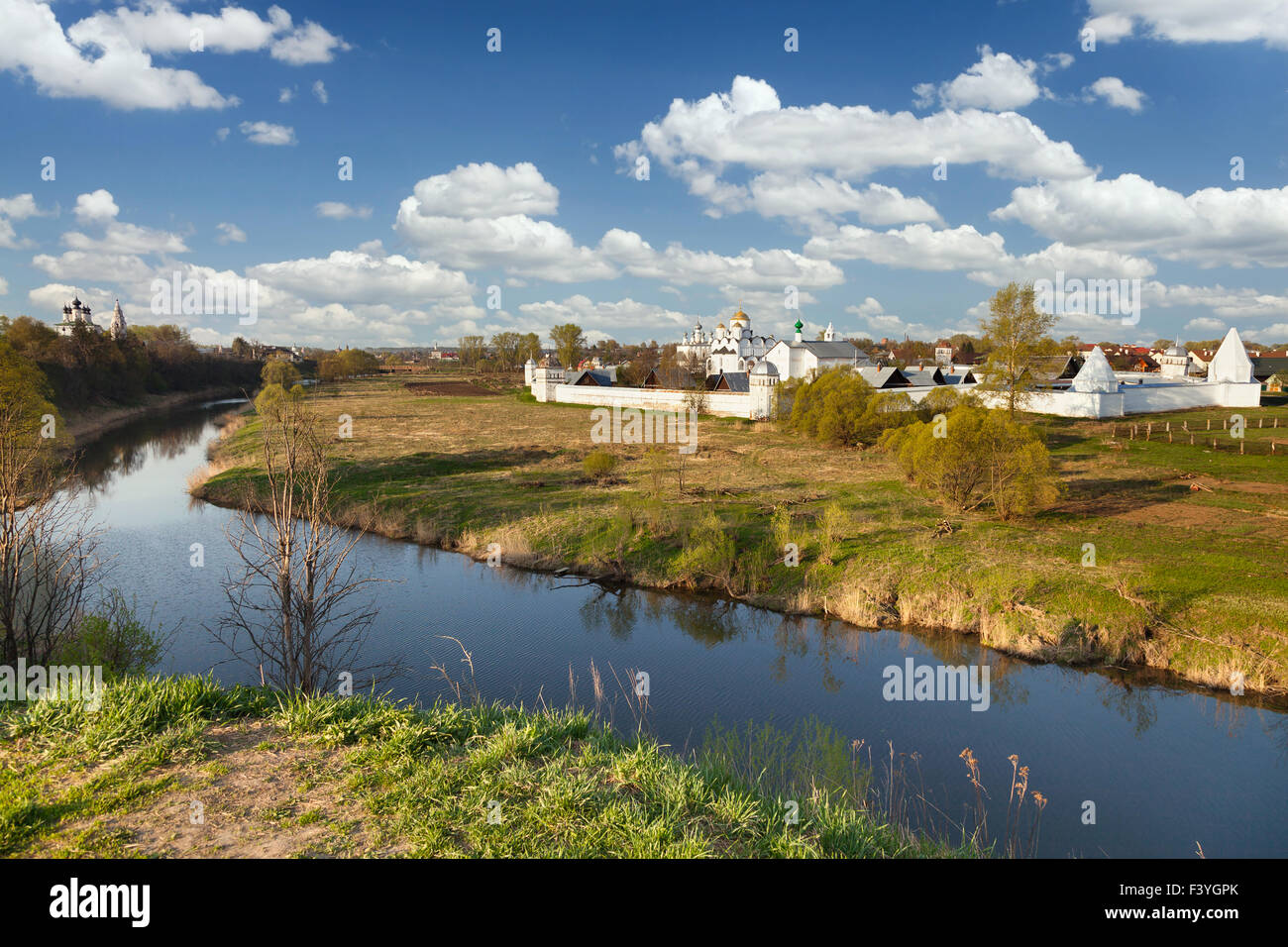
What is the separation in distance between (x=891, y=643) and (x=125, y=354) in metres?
69.6

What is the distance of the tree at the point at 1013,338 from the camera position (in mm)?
34094

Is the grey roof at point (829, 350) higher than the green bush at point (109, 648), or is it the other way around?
the grey roof at point (829, 350)

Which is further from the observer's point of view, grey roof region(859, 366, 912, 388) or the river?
grey roof region(859, 366, 912, 388)

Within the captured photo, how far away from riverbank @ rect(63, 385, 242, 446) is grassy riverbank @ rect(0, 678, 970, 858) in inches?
1508

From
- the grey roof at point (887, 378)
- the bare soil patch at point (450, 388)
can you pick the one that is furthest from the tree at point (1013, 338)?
the bare soil patch at point (450, 388)

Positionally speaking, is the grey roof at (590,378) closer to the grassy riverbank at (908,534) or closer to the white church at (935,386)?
the white church at (935,386)

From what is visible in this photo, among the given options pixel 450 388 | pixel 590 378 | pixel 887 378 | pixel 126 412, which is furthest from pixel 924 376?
pixel 126 412

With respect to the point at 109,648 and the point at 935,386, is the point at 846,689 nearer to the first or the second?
the point at 109,648

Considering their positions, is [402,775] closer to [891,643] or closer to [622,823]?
[622,823]

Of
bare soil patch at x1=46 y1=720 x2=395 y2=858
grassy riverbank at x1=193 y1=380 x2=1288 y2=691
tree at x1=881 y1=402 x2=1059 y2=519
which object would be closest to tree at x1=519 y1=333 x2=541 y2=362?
grassy riverbank at x1=193 y1=380 x2=1288 y2=691

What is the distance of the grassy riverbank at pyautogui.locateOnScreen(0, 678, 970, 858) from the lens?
185 inches

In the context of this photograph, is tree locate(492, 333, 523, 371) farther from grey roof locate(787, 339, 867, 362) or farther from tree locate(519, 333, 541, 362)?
grey roof locate(787, 339, 867, 362)

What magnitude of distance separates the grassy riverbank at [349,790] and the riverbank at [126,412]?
3830 cm
